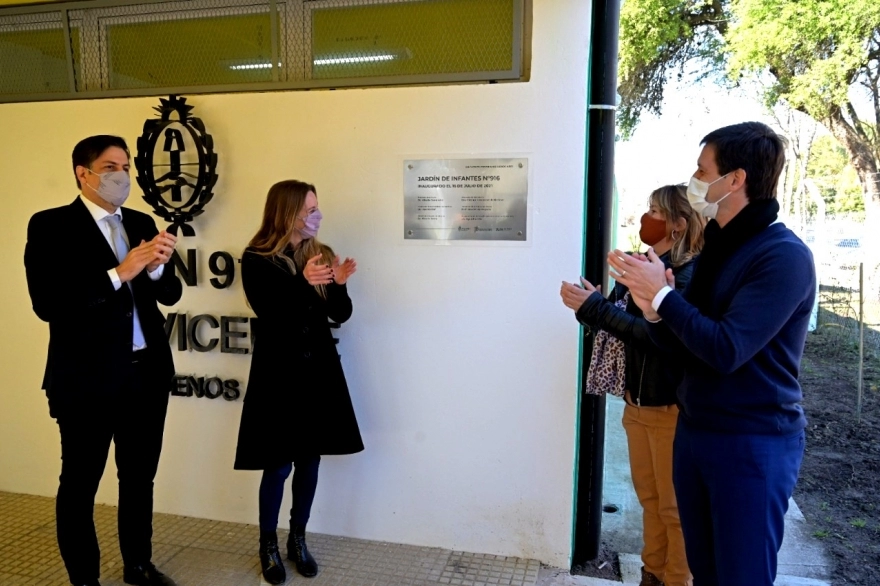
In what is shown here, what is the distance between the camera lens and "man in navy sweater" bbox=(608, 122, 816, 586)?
1588 mm

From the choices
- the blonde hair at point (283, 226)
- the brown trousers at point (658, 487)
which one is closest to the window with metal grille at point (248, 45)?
the blonde hair at point (283, 226)

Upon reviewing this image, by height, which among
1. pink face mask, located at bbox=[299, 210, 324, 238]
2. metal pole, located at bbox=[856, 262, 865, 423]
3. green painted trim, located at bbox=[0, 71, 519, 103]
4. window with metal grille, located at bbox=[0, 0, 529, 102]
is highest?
window with metal grille, located at bbox=[0, 0, 529, 102]

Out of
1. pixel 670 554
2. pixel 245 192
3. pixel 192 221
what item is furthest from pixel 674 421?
pixel 192 221

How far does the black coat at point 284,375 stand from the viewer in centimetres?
266

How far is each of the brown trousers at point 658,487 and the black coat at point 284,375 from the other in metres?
1.30

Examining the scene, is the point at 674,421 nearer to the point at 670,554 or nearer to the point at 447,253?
the point at 670,554

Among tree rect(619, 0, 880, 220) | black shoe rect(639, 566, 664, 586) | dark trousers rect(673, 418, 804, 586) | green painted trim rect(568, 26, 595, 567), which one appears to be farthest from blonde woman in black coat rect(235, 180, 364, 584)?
tree rect(619, 0, 880, 220)

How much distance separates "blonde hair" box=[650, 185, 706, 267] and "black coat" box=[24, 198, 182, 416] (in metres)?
2.16

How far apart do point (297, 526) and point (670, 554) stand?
161 cm

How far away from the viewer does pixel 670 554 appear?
2.51 meters

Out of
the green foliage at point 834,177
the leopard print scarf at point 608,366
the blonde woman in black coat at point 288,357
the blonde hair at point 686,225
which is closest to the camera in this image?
the blonde hair at point 686,225

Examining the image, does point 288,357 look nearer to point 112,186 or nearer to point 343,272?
point 343,272

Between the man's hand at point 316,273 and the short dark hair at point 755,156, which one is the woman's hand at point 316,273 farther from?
the short dark hair at point 755,156

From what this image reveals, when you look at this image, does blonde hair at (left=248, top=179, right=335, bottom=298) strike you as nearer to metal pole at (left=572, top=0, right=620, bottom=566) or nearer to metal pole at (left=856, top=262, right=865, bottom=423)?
metal pole at (left=572, top=0, right=620, bottom=566)
